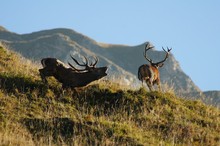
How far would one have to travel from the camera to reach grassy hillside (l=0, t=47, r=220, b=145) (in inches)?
624

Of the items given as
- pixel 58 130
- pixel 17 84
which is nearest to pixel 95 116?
pixel 58 130

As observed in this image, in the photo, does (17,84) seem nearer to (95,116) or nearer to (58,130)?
(95,116)

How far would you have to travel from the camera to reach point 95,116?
59.8 ft

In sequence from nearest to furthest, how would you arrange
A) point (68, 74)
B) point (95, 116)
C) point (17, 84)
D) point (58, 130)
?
point (58, 130)
point (95, 116)
point (17, 84)
point (68, 74)

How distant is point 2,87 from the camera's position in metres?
19.2

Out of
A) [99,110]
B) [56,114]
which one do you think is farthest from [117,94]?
[56,114]

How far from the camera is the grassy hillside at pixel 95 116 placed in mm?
15844

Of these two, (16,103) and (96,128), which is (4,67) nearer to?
(16,103)

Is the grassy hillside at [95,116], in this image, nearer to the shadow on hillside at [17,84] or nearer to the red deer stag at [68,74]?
the shadow on hillside at [17,84]

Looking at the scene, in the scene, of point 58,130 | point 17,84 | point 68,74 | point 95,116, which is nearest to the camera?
point 58,130

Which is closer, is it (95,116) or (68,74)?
(95,116)

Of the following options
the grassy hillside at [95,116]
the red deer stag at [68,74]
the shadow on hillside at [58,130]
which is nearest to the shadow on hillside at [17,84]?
the grassy hillside at [95,116]

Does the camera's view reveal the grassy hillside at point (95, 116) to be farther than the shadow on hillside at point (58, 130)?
Yes

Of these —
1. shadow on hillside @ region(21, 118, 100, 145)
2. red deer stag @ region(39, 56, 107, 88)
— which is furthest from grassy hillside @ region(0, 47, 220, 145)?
red deer stag @ region(39, 56, 107, 88)
